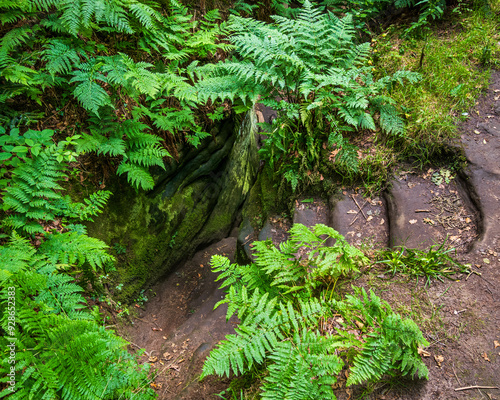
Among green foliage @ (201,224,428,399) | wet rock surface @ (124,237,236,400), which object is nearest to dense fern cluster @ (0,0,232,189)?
wet rock surface @ (124,237,236,400)

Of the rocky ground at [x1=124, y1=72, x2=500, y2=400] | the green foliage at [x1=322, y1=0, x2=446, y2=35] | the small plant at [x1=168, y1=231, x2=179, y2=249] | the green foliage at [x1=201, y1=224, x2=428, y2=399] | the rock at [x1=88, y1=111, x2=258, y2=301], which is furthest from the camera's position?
the small plant at [x1=168, y1=231, x2=179, y2=249]

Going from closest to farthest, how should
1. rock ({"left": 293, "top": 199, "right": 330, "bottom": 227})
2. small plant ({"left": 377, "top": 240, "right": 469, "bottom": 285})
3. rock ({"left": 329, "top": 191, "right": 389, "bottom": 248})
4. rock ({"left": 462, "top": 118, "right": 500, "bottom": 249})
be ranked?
small plant ({"left": 377, "top": 240, "right": 469, "bottom": 285}) → rock ({"left": 462, "top": 118, "right": 500, "bottom": 249}) → rock ({"left": 329, "top": 191, "right": 389, "bottom": 248}) → rock ({"left": 293, "top": 199, "right": 330, "bottom": 227})

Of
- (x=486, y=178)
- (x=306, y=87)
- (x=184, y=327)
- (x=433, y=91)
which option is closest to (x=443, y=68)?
(x=433, y=91)

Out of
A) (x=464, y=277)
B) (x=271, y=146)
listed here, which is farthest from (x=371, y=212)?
(x=271, y=146)

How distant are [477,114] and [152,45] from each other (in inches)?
195

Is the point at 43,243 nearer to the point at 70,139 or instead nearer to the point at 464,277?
the point at 70,139

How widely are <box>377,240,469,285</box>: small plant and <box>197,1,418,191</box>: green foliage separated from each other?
4.76ft

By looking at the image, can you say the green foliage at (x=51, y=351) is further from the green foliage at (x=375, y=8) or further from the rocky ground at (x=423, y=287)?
the green foliage at (x=375, y=8)

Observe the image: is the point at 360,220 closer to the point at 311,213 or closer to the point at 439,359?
the point at 311,213

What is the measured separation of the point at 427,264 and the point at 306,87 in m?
2.73

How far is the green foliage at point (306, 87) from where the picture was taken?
157 inches

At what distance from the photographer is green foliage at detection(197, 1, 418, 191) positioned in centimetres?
400

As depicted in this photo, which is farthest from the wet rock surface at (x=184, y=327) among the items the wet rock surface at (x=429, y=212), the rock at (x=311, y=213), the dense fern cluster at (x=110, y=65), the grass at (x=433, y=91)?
the grass at (x=433, y=91)

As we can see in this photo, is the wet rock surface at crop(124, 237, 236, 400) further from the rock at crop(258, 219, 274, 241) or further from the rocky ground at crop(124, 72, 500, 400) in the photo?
the rock at crop(258, 219, 274, 241)
